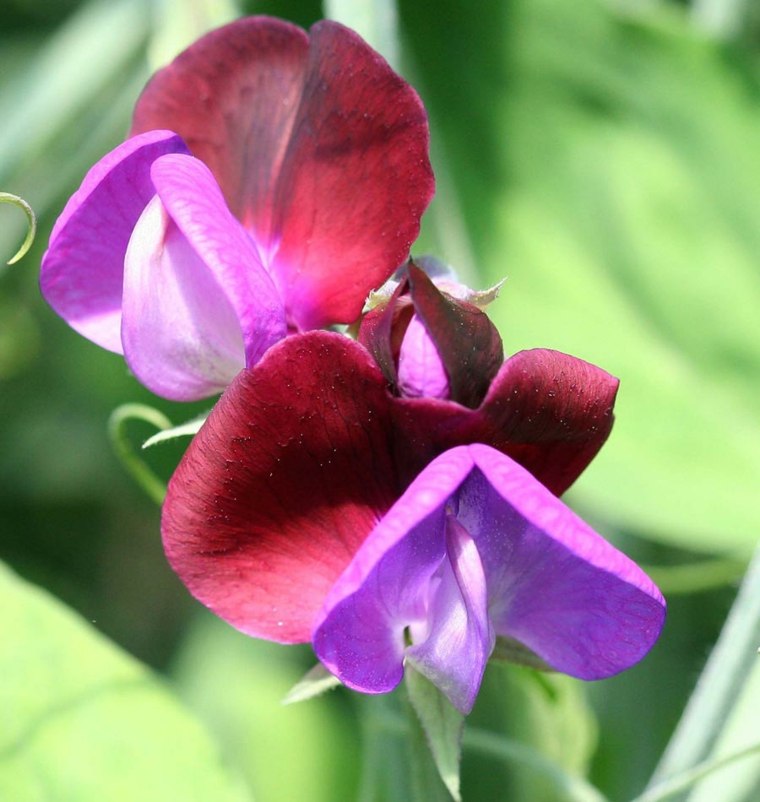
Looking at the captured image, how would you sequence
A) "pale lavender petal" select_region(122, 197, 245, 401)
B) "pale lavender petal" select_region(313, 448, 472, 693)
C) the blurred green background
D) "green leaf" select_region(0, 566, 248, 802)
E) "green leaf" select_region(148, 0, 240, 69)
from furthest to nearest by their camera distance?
the blurred green background → "green leaf" select_region(148, 0, 240, 69) → "green leaf" select_region(0, 566, 248, 802) → "pale lavender petal" select_region(122, 197, 245, 401) → "pale lavender petal" select_region(313, 448, 472, 693)

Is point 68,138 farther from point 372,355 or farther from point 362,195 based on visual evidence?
point 372,355

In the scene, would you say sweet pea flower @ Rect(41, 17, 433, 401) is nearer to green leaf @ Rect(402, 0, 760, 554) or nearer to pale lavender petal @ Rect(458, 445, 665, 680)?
pale lavender petal @ Rect(458, 445, 665, 680)

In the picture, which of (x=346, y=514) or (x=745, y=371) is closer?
(x=346, y=514)

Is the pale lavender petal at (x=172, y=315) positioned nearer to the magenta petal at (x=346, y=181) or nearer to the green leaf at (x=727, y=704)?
the magenta petal at (x=346, y=181)

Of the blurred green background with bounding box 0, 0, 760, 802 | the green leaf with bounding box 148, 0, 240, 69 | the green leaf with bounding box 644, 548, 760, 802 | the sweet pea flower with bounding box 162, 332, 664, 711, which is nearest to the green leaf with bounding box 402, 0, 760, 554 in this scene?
the blurred green background with bounding box 0, 0, 760, 802

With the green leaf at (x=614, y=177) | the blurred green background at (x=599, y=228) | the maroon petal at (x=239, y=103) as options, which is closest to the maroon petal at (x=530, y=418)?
the maroon petal at (x=239, y=103)

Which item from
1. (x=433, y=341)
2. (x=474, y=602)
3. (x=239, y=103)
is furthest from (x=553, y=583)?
(x=239, y=103)

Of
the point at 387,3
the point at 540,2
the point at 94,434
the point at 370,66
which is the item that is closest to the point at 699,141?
the point at 540,2
